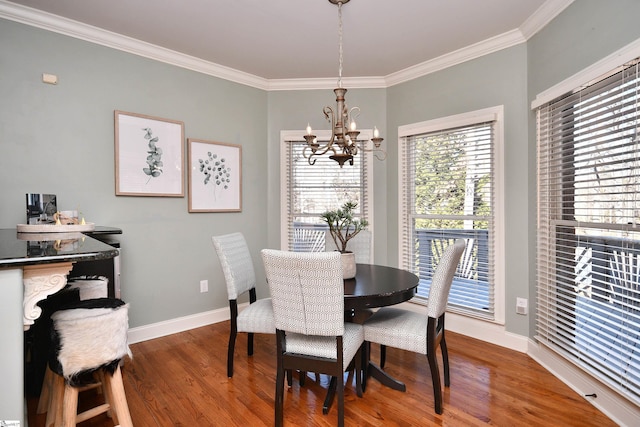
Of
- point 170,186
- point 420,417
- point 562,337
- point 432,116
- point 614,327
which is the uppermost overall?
point 432,116

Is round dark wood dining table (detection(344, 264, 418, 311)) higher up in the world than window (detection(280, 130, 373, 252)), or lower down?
lower down

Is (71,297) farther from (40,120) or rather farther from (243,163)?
(243,163)

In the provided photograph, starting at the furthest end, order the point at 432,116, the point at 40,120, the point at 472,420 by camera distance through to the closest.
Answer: the point at 432,116, the point at 40,120, the point at 472,420

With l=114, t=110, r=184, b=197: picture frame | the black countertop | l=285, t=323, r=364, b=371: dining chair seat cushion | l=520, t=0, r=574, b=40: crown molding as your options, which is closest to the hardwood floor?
l=285, t=323, r=364, b=371: dining chair seat cushion

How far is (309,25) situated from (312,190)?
1719 millimetres

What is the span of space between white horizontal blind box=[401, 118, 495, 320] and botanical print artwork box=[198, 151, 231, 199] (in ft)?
6.21

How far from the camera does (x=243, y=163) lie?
3.81m

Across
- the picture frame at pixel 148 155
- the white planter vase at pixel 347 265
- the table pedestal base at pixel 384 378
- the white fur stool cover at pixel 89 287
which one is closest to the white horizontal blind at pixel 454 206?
the table pedestal base at pixel 384 378

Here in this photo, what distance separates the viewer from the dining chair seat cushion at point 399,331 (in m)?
2.03

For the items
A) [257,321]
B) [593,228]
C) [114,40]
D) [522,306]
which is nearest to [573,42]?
[593,228]

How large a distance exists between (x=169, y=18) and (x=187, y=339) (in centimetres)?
268

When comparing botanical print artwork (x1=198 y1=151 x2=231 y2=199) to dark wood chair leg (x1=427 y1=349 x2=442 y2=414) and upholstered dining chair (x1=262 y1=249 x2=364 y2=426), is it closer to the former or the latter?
upholstered dining chair (x1=262 y1=249 x2=364 y2=426)

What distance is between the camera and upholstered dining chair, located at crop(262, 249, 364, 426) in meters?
1.70

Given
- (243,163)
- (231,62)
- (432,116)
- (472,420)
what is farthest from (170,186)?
(472,420)
